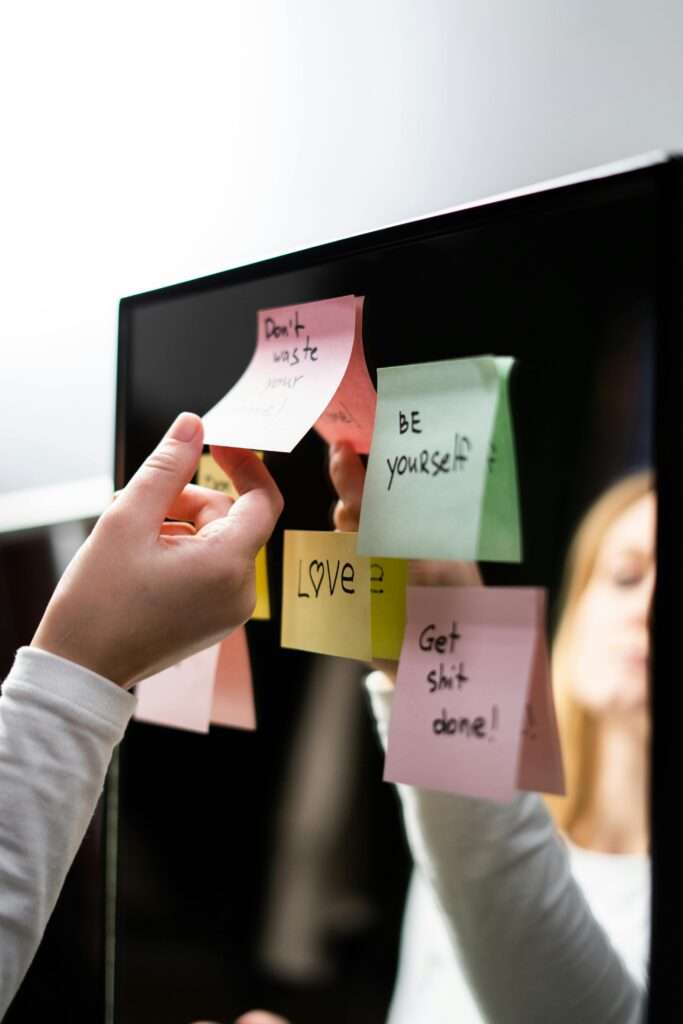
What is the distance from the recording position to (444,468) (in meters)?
0.56

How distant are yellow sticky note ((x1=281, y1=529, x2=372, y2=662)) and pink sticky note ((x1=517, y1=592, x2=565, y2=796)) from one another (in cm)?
13

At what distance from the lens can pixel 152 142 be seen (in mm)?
914

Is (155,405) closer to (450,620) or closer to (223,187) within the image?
(223,187)

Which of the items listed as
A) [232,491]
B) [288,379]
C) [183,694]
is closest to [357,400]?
[288,379]

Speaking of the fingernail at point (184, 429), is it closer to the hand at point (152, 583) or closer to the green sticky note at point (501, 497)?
the hand at point (152, 583)

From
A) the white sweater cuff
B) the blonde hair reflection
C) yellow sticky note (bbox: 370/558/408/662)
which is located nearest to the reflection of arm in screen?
the blonde hair reflection

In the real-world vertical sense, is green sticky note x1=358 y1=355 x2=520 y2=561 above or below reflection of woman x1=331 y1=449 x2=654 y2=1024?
above

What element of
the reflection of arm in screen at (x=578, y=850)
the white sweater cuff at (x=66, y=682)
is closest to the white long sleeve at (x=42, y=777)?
the white sweater cuff at (x=66, y=682)

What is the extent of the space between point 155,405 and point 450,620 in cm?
37

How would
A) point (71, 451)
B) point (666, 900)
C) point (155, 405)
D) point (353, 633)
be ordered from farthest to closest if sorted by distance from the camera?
point (71, 451) → point (155, 405) → point (353, 633) → point (666, 900)

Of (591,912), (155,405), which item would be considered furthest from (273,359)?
(591,912)

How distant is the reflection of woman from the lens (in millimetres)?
509

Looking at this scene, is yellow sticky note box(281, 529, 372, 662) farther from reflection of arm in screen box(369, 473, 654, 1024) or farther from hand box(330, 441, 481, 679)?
reflection of arm in screen box(369, 473, 654, 1024)

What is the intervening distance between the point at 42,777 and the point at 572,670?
0.30 meters
